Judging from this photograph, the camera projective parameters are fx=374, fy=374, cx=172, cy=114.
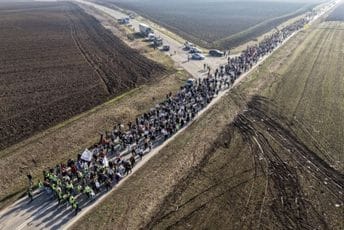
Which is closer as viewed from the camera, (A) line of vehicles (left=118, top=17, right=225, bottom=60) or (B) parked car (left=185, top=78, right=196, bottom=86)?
(B) parked car (left=185, top=78, right=196, bottom=86)

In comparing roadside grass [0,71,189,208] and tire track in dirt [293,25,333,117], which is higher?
roadside grass [0,71,189,208]

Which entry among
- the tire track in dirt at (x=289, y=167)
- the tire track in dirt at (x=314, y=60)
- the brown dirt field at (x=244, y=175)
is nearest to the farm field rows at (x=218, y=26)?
the tire track in dirt at (x=314, y=60)

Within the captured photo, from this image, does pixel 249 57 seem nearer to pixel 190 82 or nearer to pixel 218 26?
pixel 190 82

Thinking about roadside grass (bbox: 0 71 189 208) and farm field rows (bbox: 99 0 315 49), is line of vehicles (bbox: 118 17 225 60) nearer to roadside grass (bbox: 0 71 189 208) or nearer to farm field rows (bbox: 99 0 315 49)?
farm field rows (bbox: 99 0 315 49)

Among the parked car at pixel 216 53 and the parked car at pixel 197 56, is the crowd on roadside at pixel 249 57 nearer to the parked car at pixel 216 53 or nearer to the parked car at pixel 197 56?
the parked car at pixel 216 53

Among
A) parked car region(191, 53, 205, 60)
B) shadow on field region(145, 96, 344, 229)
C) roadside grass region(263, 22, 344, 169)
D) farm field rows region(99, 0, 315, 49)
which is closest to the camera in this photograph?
shadow on field region(145, 96, 344, 229)

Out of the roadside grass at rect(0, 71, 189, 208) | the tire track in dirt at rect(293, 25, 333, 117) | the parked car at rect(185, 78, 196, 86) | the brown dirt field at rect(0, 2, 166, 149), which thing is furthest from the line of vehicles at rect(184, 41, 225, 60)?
the roadside grass at rect(0, 71, 189, 208)
